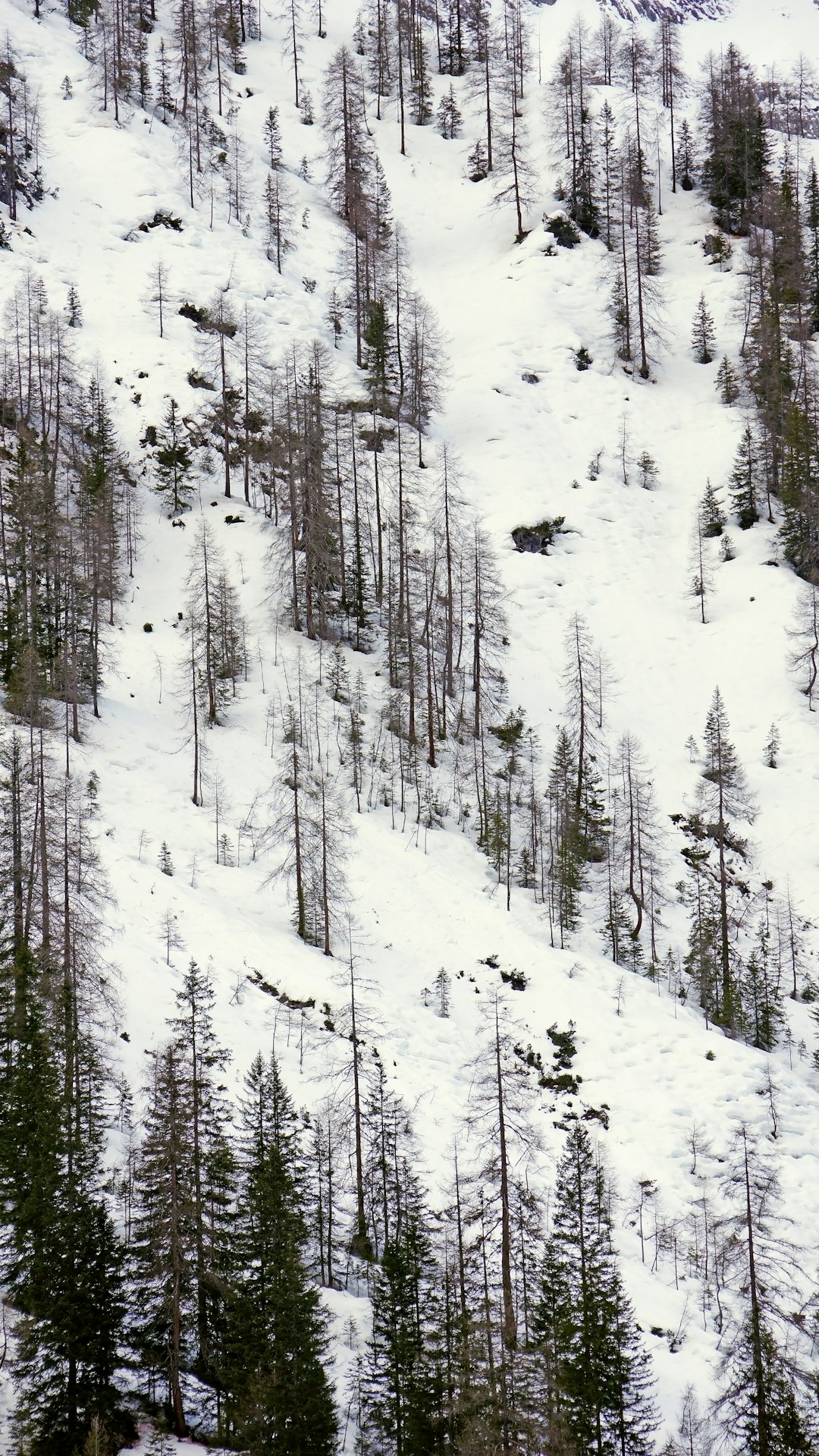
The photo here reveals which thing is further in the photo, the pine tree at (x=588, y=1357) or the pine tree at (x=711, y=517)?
the pine tree at (x=711, y=517)

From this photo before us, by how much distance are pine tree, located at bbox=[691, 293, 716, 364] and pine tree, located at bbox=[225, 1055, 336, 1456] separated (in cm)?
7163

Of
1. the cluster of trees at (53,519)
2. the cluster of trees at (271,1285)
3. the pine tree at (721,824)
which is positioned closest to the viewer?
the cluster of trees at (271,1285)

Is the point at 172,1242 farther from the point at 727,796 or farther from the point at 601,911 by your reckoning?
the point at 727,796

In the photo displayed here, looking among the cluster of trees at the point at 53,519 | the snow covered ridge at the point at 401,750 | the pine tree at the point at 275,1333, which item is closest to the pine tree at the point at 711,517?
the snow covered ridge at the point at 401,750

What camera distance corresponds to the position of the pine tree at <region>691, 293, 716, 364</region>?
75.8m

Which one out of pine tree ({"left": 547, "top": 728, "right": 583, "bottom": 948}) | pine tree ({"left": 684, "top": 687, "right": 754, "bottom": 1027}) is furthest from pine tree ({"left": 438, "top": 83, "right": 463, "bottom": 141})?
pine tree ({"left": 684, "top": 687, "right": 754, "bottom": 1027})

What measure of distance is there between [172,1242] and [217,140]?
92.9 m

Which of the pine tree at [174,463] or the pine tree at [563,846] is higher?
the pine tree at [174,463]

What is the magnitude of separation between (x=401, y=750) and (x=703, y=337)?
48542 millimetres

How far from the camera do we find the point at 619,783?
50375 mm

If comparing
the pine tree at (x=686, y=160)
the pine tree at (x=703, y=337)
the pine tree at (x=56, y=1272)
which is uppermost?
the pine tree at (x=686, y=160)

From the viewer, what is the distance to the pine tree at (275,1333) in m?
17.5

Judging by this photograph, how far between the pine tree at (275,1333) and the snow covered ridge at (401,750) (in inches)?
5.2

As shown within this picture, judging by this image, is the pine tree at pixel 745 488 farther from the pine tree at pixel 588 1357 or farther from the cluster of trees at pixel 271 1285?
the pine tree at pixel 588 1357
